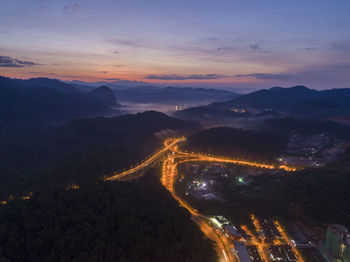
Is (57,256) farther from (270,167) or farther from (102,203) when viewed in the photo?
(270,167)

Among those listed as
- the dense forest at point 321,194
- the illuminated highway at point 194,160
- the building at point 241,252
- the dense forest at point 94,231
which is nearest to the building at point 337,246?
the illuminated highway at point 194,160

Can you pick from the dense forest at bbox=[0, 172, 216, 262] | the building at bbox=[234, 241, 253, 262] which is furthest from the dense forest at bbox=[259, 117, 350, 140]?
the dense forest at bbox=[0, 172, 216, 262]

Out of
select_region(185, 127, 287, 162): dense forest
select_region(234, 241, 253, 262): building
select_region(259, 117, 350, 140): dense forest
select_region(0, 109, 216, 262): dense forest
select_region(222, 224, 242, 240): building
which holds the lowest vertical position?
select_region(234, 241, 253, 262): building

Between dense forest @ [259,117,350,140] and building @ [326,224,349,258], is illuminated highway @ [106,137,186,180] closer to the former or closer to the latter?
building @ [326,224,349,258]

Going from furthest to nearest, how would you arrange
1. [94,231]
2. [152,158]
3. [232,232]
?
[152,158] < [232,232] < [94,231]

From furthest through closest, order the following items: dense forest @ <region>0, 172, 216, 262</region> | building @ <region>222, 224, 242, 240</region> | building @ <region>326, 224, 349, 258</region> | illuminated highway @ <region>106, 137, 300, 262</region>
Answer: building @ <region>222, 224, 242, 240</region>
illuminated highway @ <region>106, 137, 300, 262</region>
building @ <region>326, 224, 349, 258</region>
dense forest @ <region>0, 172, 216, 262</region>

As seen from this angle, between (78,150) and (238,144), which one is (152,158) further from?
(238,144)

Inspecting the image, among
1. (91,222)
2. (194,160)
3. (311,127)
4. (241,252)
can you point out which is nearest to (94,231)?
(91,222)
